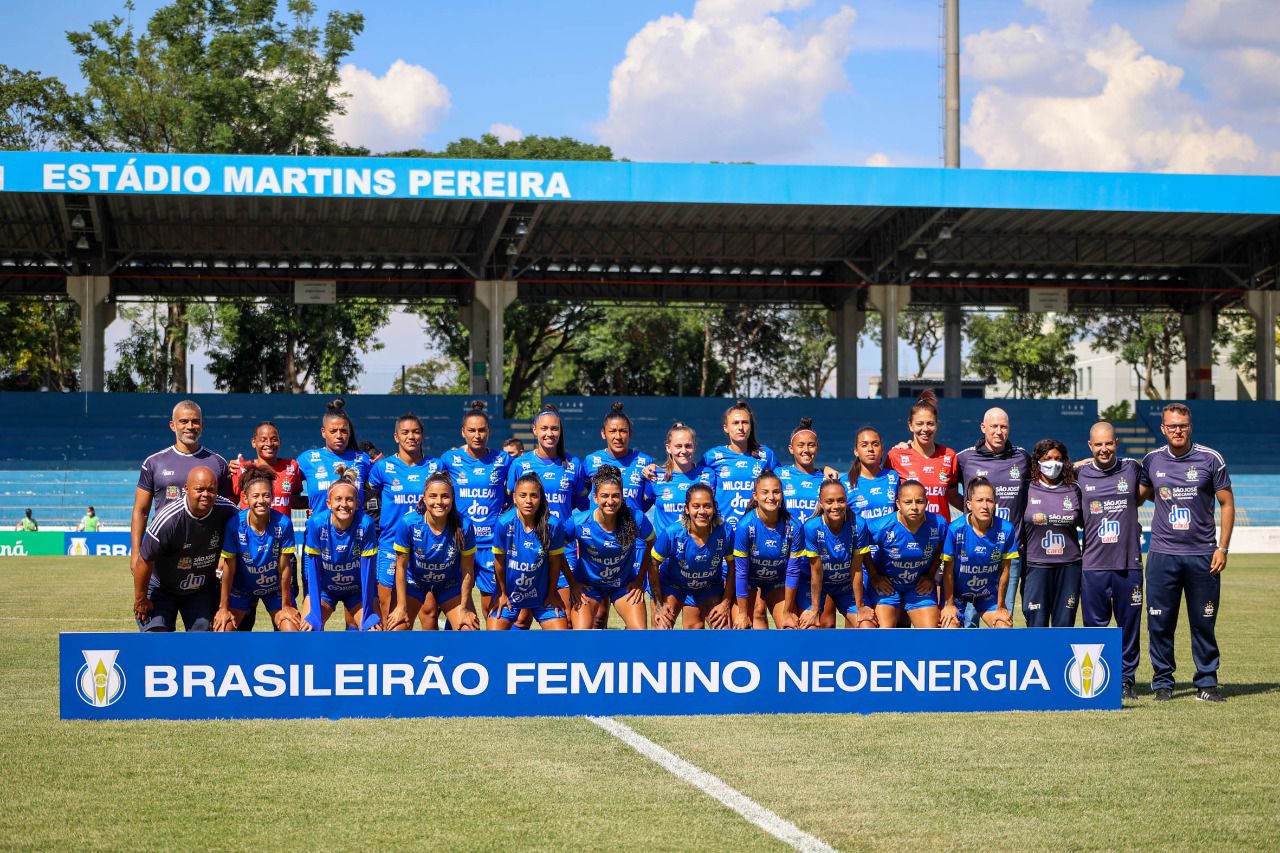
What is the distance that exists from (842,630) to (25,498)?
28.3 meters

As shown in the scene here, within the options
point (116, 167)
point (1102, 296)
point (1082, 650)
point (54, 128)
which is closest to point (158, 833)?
point (1082, 650)

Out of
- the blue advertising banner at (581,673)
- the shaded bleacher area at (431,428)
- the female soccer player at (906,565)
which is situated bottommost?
the blue advertising banner at (581,673)

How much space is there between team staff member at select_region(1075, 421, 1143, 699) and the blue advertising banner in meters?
1.05

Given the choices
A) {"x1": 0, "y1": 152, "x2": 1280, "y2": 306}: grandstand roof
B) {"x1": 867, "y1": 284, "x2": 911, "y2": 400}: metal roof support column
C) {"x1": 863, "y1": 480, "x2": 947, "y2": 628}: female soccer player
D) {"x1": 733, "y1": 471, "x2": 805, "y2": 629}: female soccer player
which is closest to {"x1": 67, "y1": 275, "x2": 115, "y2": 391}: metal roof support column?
{"x1": 0, "y1": 152, "x2": 1280, "y2": 306}: grandstand roof

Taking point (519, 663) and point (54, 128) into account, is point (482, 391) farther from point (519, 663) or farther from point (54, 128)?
point (519, 663)

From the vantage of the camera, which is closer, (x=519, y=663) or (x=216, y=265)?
(x=519, y=663)

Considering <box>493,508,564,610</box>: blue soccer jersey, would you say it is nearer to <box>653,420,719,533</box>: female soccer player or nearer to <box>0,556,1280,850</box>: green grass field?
<box>653,420,719,533</box>: female soccer player

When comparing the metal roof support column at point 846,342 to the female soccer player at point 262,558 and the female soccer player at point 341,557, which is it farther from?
the female soccer player at point 262,558

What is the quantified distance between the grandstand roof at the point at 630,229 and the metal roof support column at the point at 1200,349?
0.48 meters

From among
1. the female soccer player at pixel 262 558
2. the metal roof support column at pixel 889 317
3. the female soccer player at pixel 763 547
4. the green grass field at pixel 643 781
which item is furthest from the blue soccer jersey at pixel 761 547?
the metal roof support column at pixel 889 317

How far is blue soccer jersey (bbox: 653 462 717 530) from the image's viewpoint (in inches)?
421

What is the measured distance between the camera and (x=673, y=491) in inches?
433

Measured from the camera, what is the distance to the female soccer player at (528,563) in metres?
10.1

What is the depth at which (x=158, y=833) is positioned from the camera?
5828 mm
